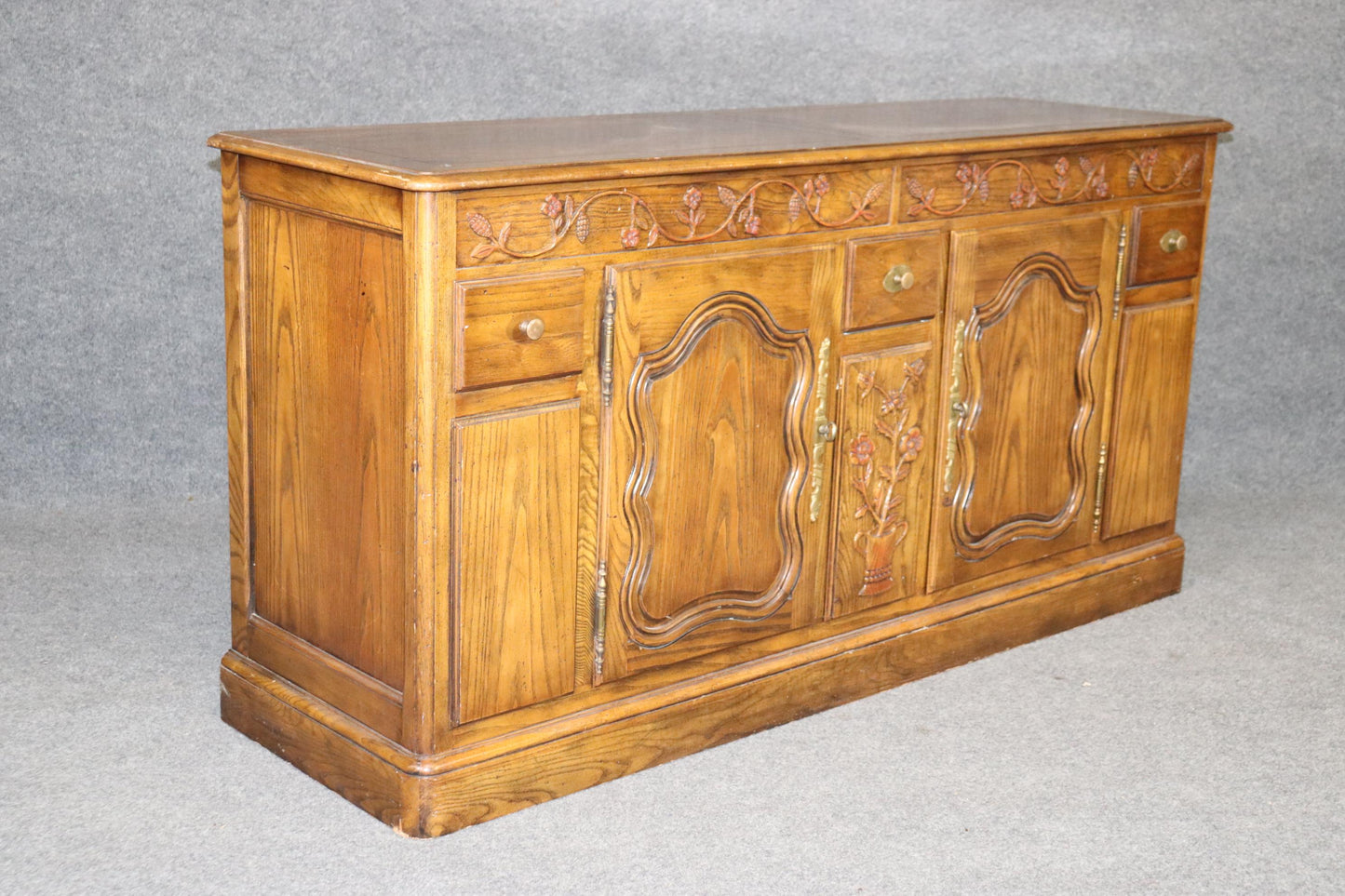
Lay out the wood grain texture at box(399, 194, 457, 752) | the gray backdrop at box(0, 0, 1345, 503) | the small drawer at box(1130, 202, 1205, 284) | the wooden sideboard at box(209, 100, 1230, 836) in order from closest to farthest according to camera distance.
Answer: the wood grain texture at box(399, 194, 457, 752), the wooden sideboard at box(209, 100, 1230, 836), the small drawer at box(1130, 202, 1205, 284), the gray backdrop at box(0, 0, 1345, 503)

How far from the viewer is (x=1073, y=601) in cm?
290

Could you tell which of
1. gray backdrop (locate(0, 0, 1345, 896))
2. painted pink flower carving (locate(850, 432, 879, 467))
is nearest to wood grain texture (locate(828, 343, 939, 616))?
painted pink flower carving (locate(850, 432, 879, 467))

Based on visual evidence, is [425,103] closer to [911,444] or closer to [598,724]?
[911,444]

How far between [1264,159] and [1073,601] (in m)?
1.50

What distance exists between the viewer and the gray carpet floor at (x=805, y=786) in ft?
6.66

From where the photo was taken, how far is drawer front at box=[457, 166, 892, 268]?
1997mm

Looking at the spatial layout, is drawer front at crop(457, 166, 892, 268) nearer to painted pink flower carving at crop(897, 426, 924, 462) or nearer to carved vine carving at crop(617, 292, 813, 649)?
carved vine carving at crop(617, 292, 813, 649)

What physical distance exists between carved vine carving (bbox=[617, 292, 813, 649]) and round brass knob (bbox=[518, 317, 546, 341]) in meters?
0.19

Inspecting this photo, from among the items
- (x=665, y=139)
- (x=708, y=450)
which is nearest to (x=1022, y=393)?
(x=708, y=450)

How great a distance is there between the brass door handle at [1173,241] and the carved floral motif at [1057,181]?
0.08 m

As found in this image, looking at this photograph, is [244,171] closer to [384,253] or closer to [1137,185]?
[384,253]

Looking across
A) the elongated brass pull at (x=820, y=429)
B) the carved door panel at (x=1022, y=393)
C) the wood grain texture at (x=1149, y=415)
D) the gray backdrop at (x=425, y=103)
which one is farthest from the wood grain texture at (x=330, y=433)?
the wood grain texture at (x=1149, y=415)

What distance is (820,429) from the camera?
7.98 feet

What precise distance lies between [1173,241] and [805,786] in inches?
50.0
